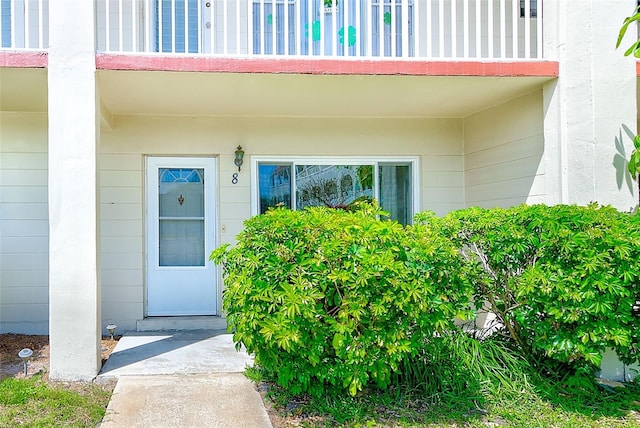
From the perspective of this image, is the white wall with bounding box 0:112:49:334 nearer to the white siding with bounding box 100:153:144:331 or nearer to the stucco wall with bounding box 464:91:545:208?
the white siding with bounding box 100:153:144:331

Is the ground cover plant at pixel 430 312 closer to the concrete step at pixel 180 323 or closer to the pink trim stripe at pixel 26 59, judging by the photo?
the concrete step at pixel 180 323

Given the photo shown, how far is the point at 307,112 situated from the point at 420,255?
131 inches

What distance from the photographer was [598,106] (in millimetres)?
4629

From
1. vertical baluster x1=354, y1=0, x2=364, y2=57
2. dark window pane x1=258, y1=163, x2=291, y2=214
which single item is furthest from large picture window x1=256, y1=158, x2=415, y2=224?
vertical baluster x1=354, y1=0, x2=364, y2=57

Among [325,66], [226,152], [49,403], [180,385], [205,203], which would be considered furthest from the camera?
[205,203]

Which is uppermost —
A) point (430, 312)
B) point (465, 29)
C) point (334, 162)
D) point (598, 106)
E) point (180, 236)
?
point (465, 29)

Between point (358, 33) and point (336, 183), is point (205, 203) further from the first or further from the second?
point (358, 33)

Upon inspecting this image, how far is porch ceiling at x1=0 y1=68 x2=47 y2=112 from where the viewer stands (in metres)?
4.60

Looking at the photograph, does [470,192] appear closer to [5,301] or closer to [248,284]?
[248,284]

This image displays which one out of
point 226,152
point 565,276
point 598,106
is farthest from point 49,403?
point 598,106

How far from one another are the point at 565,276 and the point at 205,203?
177 inches

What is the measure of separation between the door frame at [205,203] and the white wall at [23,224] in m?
1.26

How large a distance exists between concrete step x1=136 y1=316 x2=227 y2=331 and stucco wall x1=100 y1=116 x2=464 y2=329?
146mm

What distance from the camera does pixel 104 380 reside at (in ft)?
14.4
